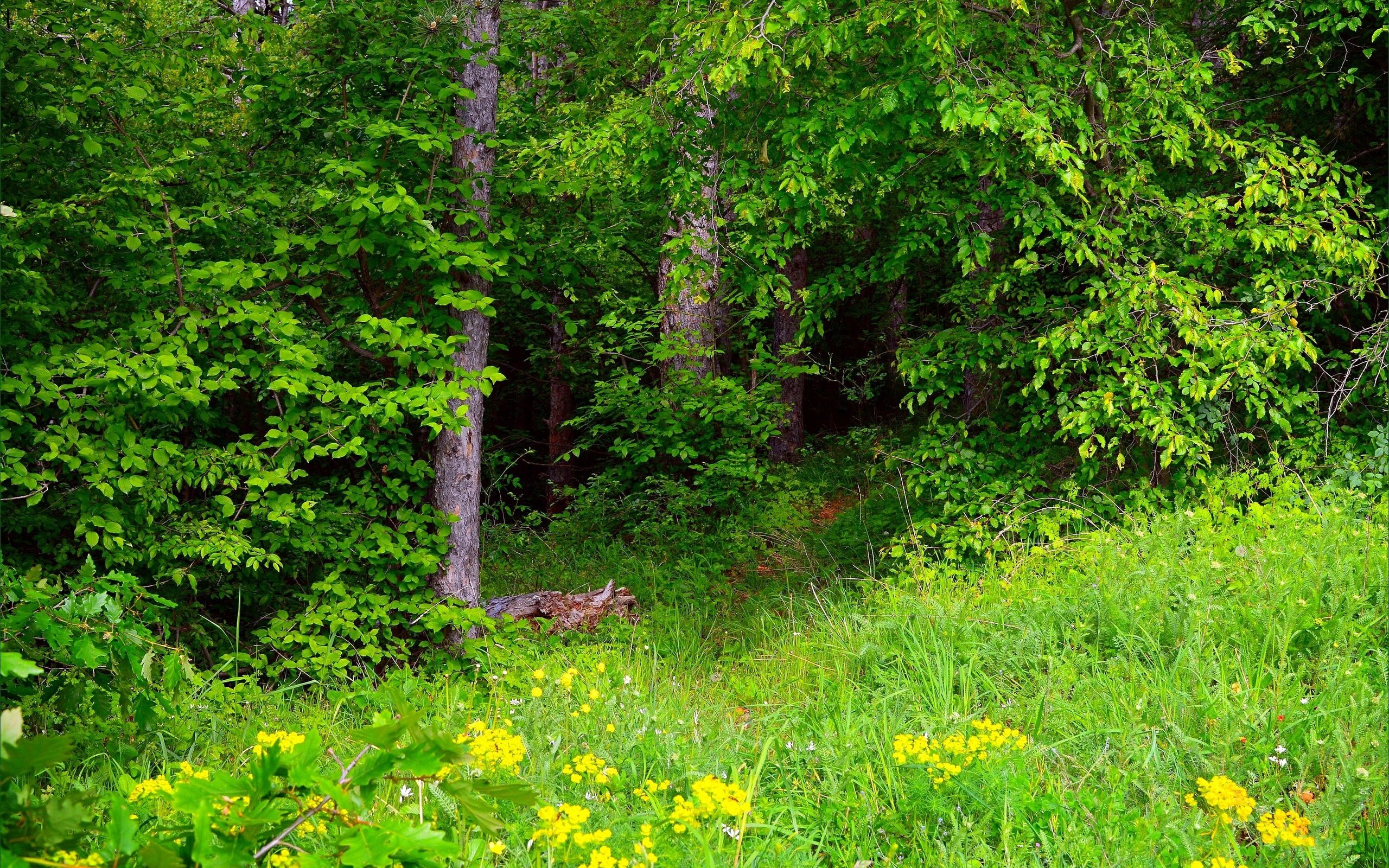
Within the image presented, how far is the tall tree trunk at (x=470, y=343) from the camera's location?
18.9 feet

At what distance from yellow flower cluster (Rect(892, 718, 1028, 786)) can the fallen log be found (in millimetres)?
3640

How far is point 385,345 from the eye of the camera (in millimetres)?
5703

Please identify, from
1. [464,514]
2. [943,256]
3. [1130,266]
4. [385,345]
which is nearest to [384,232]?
[385,345]

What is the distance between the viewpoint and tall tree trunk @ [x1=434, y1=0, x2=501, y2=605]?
18.9 feet

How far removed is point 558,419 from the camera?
37.8ft

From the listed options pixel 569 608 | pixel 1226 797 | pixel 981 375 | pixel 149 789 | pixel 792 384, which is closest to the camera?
pixel 1226 797

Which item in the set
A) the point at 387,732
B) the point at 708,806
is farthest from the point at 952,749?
the point at 387,732

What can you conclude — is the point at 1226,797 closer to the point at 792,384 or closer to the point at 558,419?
the point at 558,419

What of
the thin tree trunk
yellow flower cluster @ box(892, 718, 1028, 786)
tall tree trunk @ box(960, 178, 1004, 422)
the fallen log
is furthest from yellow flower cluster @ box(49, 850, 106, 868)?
the thin tree trunk

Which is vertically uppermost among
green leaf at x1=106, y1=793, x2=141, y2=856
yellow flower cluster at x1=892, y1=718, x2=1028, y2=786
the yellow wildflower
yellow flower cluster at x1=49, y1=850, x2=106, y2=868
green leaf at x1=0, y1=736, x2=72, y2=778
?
green leaf at x1=0, y1=736, x2=72, y2=778

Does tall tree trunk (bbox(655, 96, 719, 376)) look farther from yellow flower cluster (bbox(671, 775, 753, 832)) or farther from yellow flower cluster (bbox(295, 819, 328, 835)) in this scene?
yellow flower cluster (bbox(295, 819, 328, 835))

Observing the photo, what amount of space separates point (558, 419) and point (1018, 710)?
854 centimetres

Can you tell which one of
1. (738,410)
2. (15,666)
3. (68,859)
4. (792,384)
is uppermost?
(792,384)

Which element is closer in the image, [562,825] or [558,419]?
[562,825]
